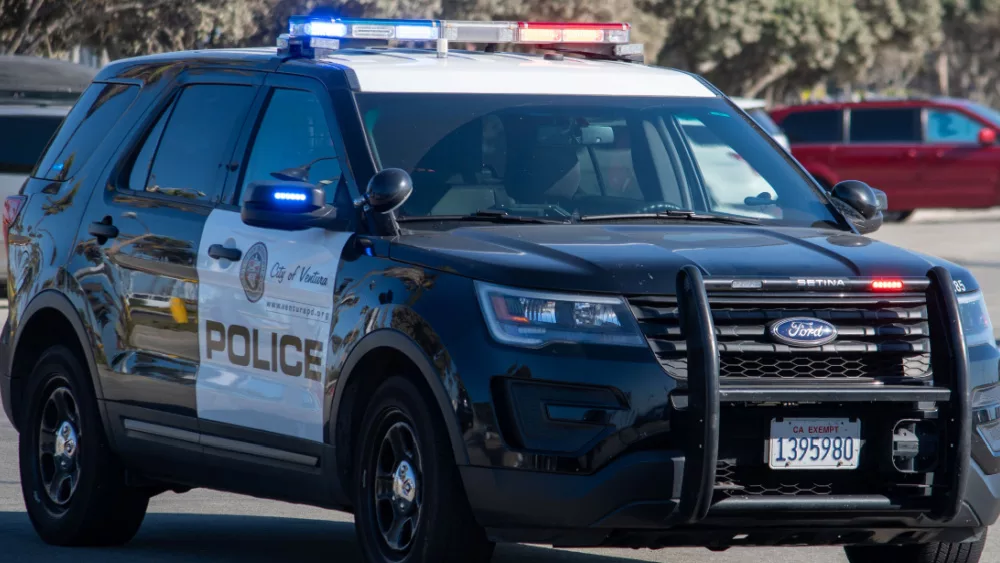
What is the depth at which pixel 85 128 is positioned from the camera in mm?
7570

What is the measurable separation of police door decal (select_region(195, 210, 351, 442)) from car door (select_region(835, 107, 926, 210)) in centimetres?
2332

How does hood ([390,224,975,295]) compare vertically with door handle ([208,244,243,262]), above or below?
above

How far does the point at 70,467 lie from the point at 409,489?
2.12 meters

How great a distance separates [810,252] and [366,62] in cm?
177

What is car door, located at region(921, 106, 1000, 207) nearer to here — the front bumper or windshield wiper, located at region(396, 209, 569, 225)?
windshield wiper, located at region(396, 209, 569, 225)

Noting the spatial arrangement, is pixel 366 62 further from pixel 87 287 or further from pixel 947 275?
pixel 947 275

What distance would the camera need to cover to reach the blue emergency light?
670 cm

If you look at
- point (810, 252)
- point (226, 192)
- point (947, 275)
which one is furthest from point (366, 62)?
point (947, 275)

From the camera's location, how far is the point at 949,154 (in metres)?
28.7

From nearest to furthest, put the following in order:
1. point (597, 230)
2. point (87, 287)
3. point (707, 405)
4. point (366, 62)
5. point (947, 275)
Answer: point (707, 405)
point (947, 275)
point (597, 230)
point (366, 62)
point (87, 287)

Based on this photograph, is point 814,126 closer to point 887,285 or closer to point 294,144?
point 294,144

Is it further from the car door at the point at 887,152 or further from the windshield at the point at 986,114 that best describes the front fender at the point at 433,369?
the windshield at the point at 986,114

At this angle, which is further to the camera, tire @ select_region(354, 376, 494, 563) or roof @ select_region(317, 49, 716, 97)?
roof @ select_region(317, 49, 716, 97)

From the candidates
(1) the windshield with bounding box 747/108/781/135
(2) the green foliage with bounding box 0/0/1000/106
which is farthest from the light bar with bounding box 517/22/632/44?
(1) the windshield with bounding box 747/108/781/135
